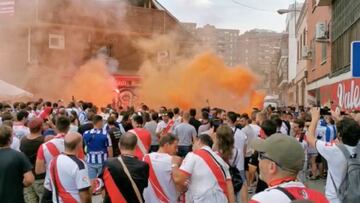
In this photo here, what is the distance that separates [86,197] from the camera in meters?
5.01

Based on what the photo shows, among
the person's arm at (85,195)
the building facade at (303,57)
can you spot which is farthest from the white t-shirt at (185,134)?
the building facade at (303,57)

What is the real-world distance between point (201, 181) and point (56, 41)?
26.8 m

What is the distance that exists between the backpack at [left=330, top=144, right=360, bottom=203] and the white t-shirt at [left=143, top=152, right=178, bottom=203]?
1.66m

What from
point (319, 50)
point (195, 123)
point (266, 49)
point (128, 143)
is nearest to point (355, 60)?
point (128, 143)

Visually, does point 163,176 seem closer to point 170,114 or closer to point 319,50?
point 170,114

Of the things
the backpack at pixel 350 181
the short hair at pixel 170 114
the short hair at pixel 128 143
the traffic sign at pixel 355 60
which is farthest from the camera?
the short hair at pixel 170 114

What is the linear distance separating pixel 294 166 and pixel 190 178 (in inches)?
90.5

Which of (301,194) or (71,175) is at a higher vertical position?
(301,194)

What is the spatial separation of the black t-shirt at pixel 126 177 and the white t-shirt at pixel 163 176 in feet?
1.30

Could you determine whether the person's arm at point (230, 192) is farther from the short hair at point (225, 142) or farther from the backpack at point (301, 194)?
the backpack at point (301, 194)

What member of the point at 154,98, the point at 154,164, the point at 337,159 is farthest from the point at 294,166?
the point at 154,98

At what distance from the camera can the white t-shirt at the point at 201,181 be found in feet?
16.1

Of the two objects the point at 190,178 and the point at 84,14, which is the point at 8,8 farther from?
the point at 190,178

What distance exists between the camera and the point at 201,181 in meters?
4.93
